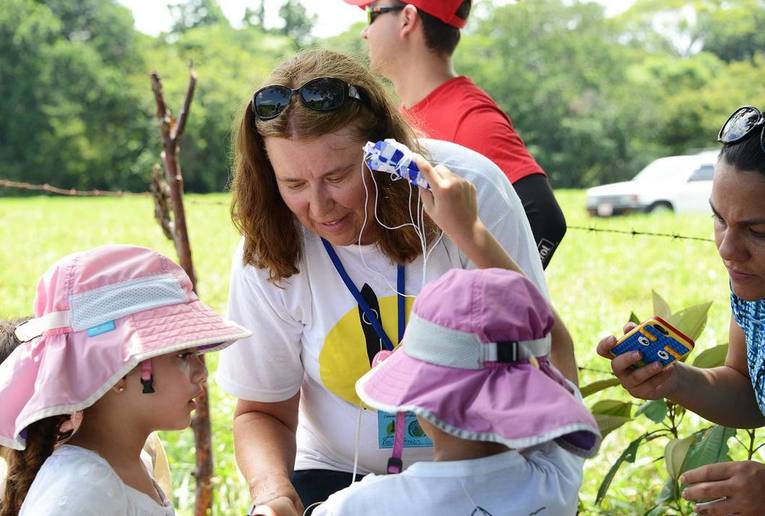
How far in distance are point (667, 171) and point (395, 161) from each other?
9086mm

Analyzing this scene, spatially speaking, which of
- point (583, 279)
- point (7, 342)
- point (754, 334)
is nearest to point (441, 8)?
point (754, 334)

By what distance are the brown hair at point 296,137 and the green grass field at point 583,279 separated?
96 cm

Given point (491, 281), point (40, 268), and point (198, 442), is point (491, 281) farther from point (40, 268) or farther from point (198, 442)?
point (40, 268)

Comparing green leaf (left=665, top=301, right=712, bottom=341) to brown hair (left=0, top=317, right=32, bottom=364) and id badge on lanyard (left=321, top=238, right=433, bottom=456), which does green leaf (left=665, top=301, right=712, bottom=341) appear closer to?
id badge on lanyard (left=321, top=238, right=433, bottom=456)

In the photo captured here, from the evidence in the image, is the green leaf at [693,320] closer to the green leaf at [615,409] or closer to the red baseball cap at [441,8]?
the green leaf at [615,409]

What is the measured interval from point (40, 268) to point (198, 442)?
19.8 ft

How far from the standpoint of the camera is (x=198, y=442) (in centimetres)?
286

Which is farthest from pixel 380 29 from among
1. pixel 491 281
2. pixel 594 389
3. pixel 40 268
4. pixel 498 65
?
Result: pixel 498 65

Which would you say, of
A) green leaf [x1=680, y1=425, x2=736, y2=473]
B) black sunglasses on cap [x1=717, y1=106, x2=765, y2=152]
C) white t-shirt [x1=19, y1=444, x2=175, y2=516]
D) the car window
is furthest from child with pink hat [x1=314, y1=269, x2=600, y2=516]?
the car window

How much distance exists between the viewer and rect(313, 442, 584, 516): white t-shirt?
136cm

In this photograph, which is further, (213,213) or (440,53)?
(213,213)

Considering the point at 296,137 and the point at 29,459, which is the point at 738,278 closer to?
the point at 296,137

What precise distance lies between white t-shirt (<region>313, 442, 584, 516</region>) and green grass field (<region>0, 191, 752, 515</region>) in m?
1.28

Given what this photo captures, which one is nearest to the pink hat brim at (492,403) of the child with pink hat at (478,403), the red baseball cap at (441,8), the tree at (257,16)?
the child with pink hat at (478,403)
